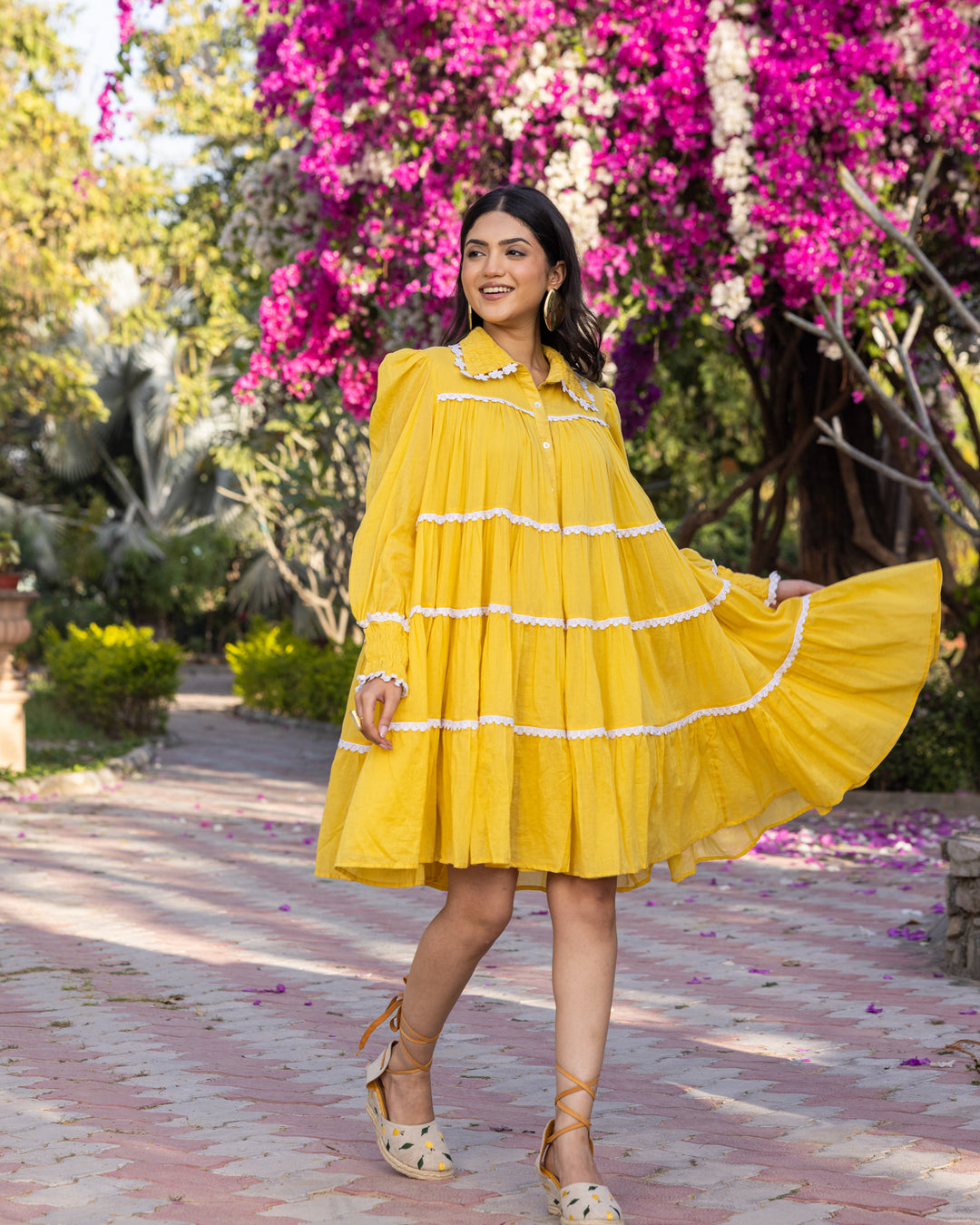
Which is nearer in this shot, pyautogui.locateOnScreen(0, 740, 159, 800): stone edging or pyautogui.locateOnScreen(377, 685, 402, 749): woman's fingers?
pyautogui.locateOnScreen(377, 685, 402, 749): woman's fingers

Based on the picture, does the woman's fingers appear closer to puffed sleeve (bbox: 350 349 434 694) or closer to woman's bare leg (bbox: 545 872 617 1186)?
puffed sleeve (bbox: 350 349 434 694)

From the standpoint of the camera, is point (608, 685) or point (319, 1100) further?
point (319, 1100)

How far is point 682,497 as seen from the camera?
1473 centimetres

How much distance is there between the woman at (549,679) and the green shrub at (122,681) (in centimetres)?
1107

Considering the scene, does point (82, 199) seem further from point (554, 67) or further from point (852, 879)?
point (852, 879)

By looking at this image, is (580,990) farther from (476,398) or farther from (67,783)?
(67,783)

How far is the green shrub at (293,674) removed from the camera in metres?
14.5

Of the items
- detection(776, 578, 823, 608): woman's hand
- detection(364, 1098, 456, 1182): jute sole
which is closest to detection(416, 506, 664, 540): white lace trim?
detection(776, 578, 823, 608): woman's hand

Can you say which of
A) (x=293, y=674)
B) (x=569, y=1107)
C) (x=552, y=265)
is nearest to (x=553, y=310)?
(x=552, y=265)

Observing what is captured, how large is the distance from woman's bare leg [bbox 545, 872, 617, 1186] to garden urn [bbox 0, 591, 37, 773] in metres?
8.02

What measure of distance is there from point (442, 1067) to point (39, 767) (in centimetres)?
731

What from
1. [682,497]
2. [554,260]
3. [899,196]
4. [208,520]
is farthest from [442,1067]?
[208,520]

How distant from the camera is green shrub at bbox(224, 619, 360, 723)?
14.5 metres

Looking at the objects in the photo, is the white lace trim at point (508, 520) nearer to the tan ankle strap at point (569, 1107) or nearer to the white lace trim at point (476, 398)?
the white lace trim at point (476, 398)
